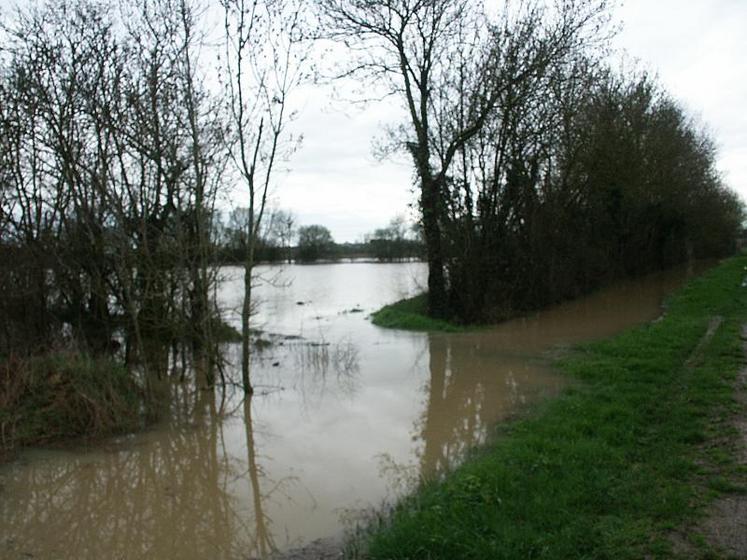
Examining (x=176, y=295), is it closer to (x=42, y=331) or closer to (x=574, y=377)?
(x=42, y=331)

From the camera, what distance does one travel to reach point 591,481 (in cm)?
540

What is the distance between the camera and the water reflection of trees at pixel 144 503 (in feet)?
17.5

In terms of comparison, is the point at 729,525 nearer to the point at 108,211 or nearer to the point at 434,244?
the point at 108,211

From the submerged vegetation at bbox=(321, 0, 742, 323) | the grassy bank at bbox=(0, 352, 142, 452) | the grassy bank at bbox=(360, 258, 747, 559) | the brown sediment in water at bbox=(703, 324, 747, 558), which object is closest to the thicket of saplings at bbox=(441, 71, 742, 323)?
the submerged vegetation at bbox=(321, 0, 742, 323)

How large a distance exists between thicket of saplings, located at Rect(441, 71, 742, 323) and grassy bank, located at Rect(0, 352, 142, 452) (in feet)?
36.9

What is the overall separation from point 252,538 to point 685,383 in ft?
20.3

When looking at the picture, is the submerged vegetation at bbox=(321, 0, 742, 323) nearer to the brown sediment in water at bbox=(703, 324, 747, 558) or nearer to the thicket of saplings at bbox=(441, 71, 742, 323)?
the thicket of saplings at bbox=(441, 71, 742, 323)

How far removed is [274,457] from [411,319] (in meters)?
11.2

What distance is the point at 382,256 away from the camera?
4872cm

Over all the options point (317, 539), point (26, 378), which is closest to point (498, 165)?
point (26, 378)

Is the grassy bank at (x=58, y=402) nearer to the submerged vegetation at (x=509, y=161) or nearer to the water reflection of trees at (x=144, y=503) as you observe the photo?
the water reflection of trees at (x=144, y=503)

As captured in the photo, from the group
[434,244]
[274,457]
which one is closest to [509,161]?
[434,244]

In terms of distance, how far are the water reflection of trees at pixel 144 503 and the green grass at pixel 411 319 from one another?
393 inches

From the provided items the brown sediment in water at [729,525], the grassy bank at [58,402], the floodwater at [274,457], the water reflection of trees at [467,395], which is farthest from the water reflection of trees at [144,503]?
the brown sediment in water at [729,525]
